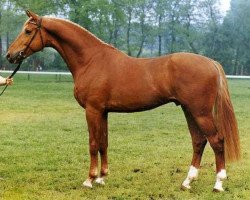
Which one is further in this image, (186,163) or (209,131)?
(186,163)

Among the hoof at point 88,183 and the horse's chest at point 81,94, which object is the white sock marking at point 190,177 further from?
the horse's chest at point 81,94

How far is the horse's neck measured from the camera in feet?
21.0

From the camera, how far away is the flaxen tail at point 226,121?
19.9 ft

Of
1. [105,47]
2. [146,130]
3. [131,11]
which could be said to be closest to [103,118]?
[105,47]

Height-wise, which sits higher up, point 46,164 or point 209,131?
point 209,131

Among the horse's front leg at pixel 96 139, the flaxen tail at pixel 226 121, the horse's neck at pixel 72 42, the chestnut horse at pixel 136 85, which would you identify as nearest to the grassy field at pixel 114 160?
the horse's front leg at pixel 96 139

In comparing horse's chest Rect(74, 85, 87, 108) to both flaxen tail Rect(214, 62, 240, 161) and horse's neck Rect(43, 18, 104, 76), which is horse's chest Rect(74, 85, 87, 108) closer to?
horse's neck Rect(43, 18, 104, 76)

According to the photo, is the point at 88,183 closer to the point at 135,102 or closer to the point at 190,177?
the point at 135,102

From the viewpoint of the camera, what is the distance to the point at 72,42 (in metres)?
6.45

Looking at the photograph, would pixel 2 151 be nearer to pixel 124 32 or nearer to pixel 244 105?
pixel 244 105

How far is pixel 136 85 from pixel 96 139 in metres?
1.01

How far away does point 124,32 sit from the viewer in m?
60.4

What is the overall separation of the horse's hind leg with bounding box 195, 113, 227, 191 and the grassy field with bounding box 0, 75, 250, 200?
0.24 meters

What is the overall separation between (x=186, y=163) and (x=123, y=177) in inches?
61.4
